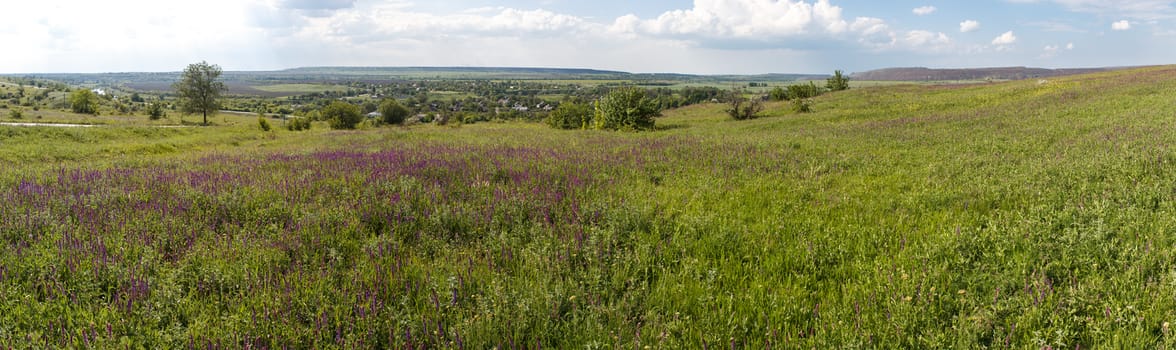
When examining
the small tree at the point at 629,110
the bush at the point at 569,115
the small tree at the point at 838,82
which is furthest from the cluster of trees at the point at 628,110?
the small tree at the point at 838,82

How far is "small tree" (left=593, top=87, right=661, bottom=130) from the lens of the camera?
135 ft

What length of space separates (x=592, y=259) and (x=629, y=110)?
122 feet

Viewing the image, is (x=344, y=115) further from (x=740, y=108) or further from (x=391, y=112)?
(x=740, y=108)

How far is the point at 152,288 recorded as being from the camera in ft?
11.5

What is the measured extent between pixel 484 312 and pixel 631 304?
100 cm

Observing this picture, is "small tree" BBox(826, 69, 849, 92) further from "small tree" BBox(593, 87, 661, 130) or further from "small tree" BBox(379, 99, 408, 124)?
"small tree" BBox(379, 99, 408, 124)

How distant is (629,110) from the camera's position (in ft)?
134

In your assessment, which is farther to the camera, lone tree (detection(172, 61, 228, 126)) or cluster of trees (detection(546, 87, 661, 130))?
lone tree (detection(172, 61, 228, 126))

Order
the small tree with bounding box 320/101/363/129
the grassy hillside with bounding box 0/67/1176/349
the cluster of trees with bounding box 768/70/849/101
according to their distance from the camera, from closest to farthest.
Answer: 1. the grassy hillside with bounding box 0/67/1176/349
2. the cluster of trees with bounding box 768/70/849/101
3. the small tree with bounding box 320/101/363/129

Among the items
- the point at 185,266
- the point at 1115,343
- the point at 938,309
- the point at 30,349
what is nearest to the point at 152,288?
the point at 185,266

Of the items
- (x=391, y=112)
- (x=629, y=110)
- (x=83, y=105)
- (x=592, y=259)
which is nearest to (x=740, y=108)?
(x=629, y=110)

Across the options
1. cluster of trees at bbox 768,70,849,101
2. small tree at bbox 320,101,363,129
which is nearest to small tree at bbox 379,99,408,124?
small tree at bbox 320,101,363,129

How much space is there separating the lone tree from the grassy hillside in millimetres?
92141

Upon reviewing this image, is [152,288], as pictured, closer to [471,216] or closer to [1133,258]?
[471,216]
